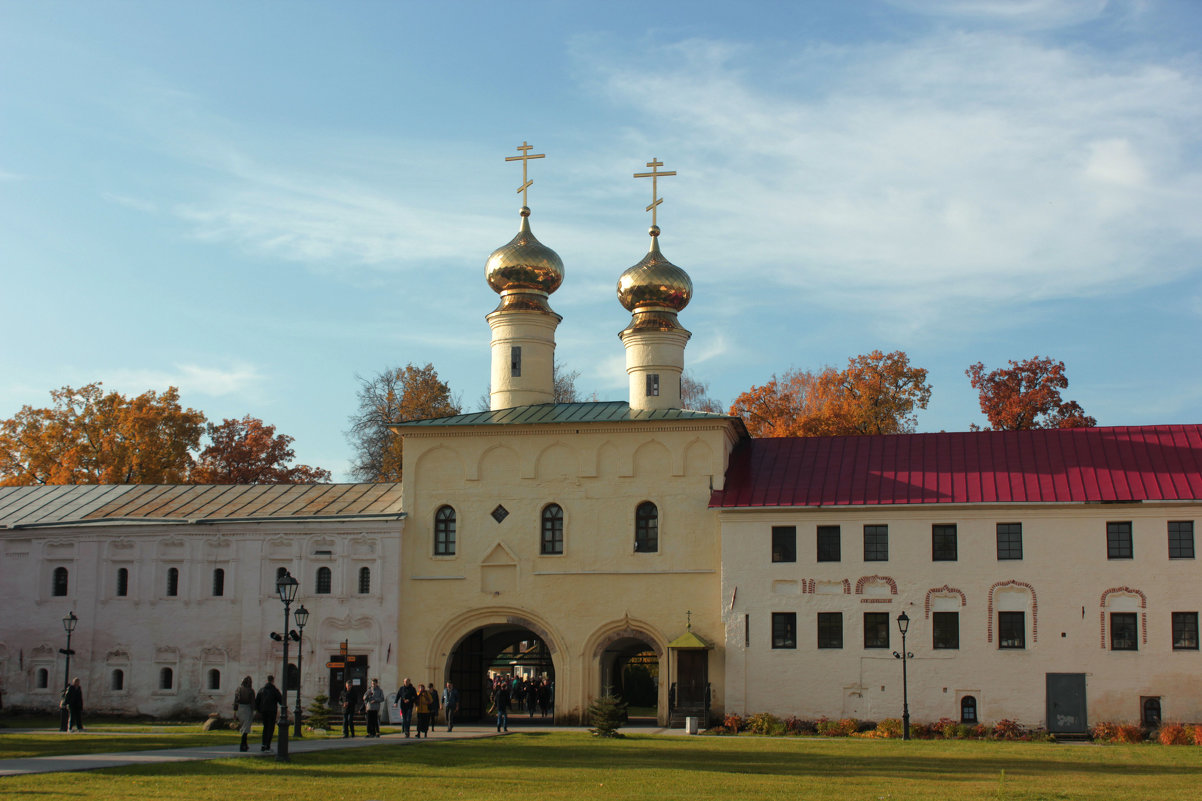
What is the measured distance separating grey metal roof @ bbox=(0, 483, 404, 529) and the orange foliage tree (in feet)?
55.0

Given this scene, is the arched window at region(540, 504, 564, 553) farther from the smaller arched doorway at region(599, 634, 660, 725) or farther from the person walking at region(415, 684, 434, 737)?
the person walking at region(415, 684, 434, 737)

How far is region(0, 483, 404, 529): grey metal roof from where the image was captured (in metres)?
34.8

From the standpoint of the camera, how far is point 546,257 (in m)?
36.4

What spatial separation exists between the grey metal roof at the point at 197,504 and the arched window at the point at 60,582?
1280 mm

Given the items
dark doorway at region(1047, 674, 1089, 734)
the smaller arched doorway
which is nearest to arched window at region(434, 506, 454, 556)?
the smaller arched doorway

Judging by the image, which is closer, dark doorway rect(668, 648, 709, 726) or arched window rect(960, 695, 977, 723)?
arched window rect(960, 695, 977, 723)

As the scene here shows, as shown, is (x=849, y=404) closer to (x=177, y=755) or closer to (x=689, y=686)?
(x=689, y=686)

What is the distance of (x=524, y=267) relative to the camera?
36125mm


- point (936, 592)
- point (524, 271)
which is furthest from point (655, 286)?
point (936, 592)

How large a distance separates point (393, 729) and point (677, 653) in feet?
22.6

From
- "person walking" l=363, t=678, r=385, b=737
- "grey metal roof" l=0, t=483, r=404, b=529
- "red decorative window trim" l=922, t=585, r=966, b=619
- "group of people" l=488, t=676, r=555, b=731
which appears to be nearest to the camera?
"person walking" l=363, t=678, r=385, b=737

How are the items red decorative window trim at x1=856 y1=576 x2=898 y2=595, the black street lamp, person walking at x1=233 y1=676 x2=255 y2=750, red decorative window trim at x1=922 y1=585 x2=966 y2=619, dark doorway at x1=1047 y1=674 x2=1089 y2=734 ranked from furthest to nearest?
red decorative window trim at x1=856 y1=576 x2=898 y2=595
red decorative window trim at x1=922 y1=585 x2=966 y2=619
dark doorway at x1=1047 y1=674 x2=1089 y2=734
the black street lamp
person walking at x1=233 y1=676 x2=255 y2=750

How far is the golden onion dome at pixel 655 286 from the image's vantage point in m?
35.7

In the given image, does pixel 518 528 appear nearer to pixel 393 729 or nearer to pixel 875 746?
pixel 393 729
